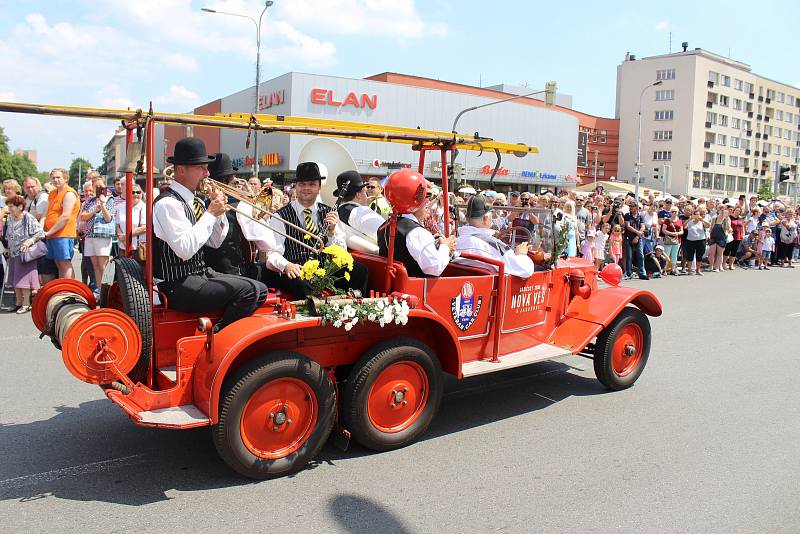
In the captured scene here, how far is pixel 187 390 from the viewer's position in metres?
3.59

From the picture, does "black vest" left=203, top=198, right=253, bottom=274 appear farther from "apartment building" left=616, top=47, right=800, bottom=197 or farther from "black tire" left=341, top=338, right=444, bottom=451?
"apartment building" left=616, top=47, right=800, bottom=197

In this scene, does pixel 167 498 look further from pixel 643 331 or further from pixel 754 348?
pixel 754 348

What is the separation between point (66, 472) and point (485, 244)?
3328 mm

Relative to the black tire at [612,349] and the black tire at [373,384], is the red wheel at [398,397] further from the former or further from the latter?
the black tire at [612,349]

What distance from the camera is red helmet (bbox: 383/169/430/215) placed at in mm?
3893

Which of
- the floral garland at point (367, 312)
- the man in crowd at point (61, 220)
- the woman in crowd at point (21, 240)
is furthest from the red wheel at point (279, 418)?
the woman in crowd at point (21, 240)

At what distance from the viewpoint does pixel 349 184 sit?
240 inches

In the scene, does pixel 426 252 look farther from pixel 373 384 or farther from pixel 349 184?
pixel 349 184

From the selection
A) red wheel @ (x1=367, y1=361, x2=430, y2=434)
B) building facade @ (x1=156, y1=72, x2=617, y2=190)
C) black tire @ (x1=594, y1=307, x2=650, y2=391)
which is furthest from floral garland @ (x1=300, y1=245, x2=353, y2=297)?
building facade @ (x1=156, y1=72, x2=617, y2=190)

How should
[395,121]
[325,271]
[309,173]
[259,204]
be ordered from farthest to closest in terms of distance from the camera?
[395,121]
[259,204]
[309,173]
[325,271]

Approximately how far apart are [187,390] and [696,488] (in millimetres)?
3050

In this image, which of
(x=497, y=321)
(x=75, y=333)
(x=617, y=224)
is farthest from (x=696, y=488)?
(x=617, y=224)

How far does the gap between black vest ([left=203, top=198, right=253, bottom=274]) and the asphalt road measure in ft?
3.87

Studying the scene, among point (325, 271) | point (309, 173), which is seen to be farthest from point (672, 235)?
point (325, 271)
